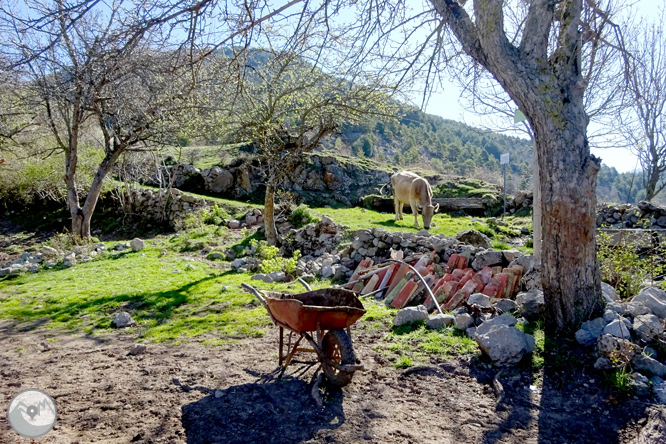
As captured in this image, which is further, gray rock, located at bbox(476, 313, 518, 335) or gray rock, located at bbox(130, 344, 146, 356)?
gray rock, located at bbox(130, 344, 146, 356)

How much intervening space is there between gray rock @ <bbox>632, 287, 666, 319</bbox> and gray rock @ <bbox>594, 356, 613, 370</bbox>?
1.11 meters

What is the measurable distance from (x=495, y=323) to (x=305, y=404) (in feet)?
6.44

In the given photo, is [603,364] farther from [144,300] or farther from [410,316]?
[144,300]

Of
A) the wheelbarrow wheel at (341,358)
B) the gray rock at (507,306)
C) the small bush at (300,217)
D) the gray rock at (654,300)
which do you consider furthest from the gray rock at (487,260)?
the small bush at (300,217)

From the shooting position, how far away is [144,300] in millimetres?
7211

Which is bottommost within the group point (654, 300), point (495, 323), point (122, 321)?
point (122, 321)

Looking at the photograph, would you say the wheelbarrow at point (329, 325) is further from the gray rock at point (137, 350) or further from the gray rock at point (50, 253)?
the gray rock at point (50, 253)

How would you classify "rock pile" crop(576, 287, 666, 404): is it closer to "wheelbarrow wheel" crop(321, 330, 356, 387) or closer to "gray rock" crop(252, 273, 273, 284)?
"wheelbarrow wheel" crop(321, 330, 356, 387)

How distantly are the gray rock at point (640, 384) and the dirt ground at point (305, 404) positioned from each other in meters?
0.10

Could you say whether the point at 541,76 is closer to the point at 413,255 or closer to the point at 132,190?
the point at 413,255

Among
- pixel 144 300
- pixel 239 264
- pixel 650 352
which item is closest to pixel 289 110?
pixel 239 264

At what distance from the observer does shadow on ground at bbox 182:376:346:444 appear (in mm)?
2955

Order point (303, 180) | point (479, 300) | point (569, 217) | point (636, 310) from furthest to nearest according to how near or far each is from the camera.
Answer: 1. point (303, 180)
2. point (479, 300)
3. point (636, 310)
4. point (569, 217)

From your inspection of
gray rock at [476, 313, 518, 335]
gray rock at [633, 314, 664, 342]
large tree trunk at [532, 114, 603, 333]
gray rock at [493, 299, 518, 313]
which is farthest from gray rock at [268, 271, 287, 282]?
gray rock at [633, 314, 664, 342]
